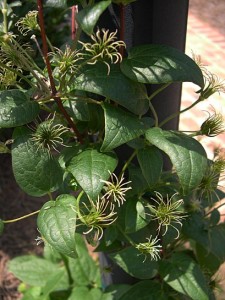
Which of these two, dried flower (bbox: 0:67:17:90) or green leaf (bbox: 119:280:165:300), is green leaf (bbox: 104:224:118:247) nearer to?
green leaf (bbox: 119:280:165:300)

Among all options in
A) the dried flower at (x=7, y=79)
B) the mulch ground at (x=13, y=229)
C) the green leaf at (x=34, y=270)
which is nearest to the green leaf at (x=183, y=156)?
the dried flower at (x=7, y=79)

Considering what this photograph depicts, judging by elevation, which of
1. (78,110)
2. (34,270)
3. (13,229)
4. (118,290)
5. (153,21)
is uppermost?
(153,21)

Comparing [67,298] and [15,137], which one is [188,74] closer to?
[15,137]

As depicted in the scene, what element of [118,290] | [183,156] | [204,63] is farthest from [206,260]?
[204,63]

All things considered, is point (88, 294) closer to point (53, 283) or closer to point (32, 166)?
point (53, 283)

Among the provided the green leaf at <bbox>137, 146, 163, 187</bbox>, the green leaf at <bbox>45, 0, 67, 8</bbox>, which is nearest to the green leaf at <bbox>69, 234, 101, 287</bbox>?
the green leaf at <bbox>137, 146, 163, 187</bbox>

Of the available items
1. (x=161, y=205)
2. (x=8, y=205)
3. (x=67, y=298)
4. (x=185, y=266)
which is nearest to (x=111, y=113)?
(x=161, y=205)

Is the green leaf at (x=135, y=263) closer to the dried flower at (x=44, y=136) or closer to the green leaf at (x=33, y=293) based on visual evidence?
the dried flower at (x=44, y=136)
